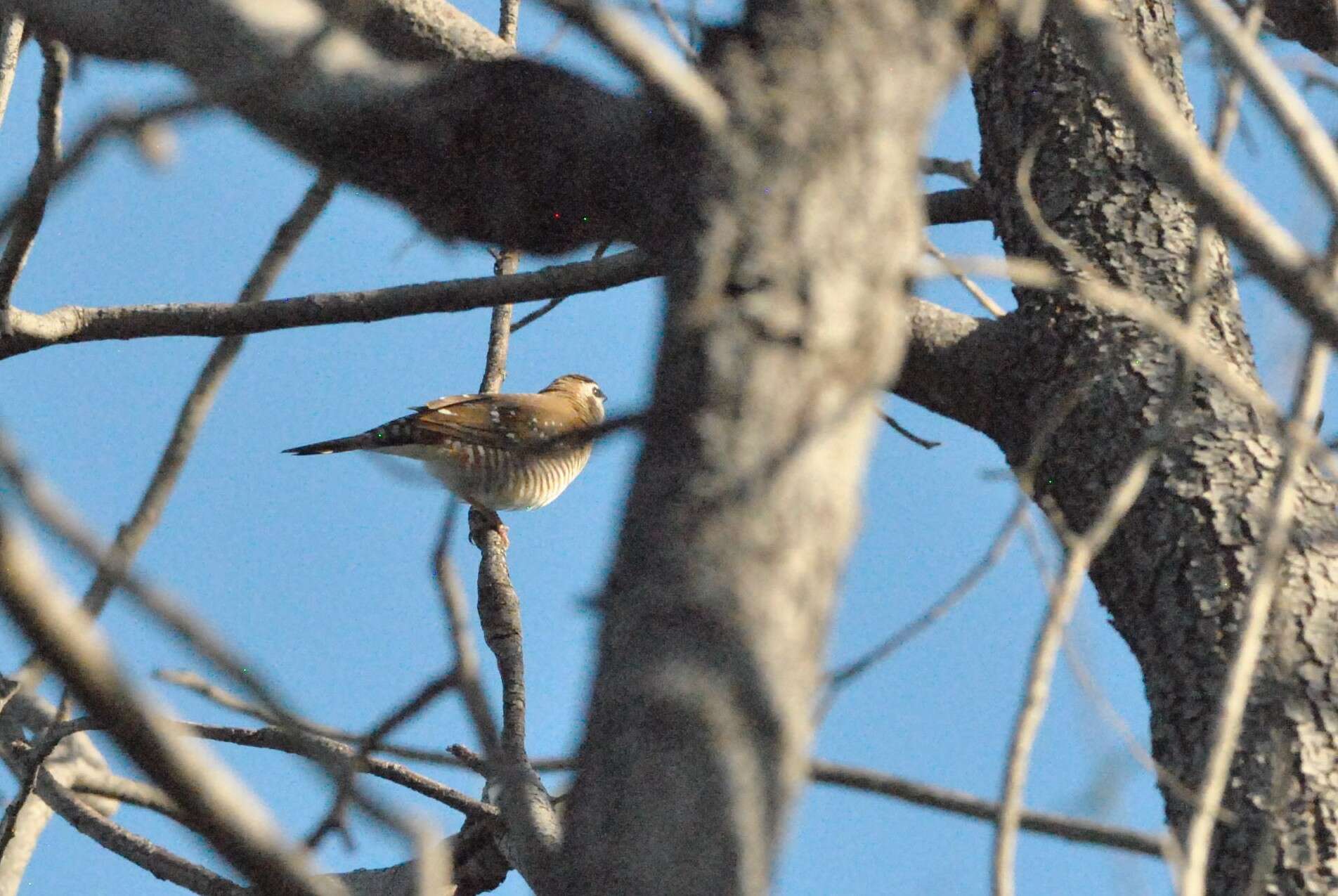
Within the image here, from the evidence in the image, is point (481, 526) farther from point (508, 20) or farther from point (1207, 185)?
point (1207, 185)

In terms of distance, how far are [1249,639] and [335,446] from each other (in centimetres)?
486

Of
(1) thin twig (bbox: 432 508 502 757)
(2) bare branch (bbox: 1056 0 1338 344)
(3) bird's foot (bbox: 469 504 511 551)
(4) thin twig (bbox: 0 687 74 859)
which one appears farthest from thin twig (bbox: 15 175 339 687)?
(3) bird's foot (bbox: 469 504 511 551)

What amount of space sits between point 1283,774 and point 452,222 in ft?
4.80

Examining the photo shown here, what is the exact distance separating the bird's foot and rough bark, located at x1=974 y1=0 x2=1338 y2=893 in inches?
67.2

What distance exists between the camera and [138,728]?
0.79 meters

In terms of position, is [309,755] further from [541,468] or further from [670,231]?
[541,468]

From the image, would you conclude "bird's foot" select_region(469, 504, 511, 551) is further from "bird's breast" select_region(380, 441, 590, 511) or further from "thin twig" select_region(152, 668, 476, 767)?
"thin twig" select_region(152, 668, 476, 767)

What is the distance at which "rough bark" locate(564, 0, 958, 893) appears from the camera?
982mm

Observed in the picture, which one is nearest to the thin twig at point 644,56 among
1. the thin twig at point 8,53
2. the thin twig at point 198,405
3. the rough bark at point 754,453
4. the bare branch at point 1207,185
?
the rough bark at point 754,453

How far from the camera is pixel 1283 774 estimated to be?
81.5 inches

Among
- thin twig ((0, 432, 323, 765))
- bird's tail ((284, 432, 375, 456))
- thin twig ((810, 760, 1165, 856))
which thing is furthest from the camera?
bird's tail ((284, 432, 375, 456))

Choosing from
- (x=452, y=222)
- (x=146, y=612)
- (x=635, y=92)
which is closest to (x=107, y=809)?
(x=452, y=222)

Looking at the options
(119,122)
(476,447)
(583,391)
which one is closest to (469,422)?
(476,447)

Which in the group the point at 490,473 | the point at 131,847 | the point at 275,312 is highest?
the point at 490,473
